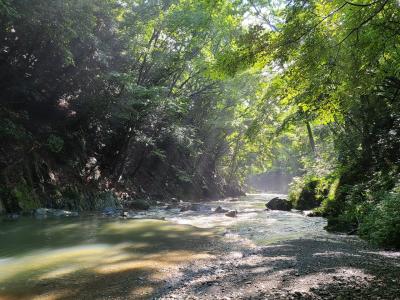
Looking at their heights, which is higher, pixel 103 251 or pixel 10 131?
pixel 10 131

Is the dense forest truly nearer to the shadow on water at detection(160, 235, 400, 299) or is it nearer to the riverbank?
the shadow on water at detection(160, 235, 400, 299)

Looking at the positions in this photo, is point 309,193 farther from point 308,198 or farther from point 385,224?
point 385,224

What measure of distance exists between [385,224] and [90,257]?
639cm

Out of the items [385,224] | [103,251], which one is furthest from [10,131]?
[385,224]

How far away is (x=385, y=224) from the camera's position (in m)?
7.73

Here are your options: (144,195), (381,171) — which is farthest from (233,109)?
(381,171)

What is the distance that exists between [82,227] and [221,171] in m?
37.0

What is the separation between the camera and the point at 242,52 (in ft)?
21.5

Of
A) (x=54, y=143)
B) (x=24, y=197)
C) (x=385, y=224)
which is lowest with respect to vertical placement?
(x=385, y=224)

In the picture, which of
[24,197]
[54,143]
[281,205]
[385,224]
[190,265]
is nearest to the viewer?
[190,265]

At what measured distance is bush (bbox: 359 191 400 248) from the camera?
7398 mm

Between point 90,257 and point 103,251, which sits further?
point 103,251

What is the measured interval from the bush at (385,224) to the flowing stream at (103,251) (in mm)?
1571

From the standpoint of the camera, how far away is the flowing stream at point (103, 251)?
5.20 meters
